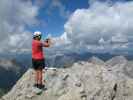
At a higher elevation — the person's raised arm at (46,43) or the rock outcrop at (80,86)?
the person's raised arm at (46,43)

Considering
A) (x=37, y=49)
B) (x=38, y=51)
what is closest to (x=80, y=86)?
(x=38, y=51)

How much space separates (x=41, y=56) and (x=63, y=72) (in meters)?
9.31

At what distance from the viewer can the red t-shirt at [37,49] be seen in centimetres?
3089

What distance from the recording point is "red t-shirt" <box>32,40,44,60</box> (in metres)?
30.9

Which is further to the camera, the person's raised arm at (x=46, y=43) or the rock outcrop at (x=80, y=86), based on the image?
the rock outcrop at (x=80, y=86)

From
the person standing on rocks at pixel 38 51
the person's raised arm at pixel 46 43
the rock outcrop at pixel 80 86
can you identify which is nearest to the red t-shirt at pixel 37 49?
the person standing on rocks at pixel 38 51

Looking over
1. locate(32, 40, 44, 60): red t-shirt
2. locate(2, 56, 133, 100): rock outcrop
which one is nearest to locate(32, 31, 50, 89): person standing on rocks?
locate(32, 40, 44, 60): red t-shirt

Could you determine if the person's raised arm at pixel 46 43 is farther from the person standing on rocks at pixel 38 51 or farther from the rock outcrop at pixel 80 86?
the rock outcrop at pixel 80 86

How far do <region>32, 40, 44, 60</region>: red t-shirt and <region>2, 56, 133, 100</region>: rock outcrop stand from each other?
4789 mm

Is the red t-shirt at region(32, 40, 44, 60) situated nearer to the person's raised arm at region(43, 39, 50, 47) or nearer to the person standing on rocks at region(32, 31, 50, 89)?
the person standing on rocks at region(32, 31, 50, 89)

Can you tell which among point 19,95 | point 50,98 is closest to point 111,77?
point 50,98

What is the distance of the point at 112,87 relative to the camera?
1358 inches

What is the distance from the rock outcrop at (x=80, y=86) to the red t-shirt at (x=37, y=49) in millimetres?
4789

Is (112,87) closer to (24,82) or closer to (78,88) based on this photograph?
(78,88)
